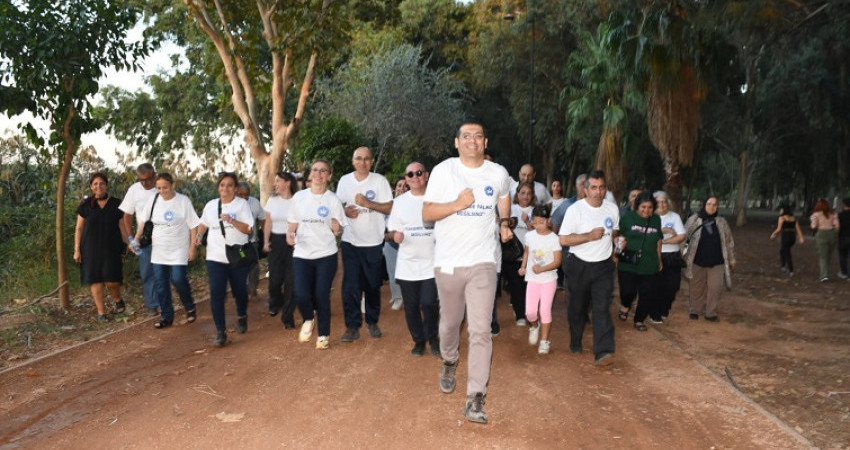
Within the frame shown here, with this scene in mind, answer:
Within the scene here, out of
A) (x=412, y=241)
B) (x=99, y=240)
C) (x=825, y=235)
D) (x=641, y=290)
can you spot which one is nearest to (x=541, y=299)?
(x=412, y=241)

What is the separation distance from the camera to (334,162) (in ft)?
76.8

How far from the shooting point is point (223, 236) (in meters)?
8.12

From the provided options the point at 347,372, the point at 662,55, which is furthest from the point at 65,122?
the point at 662,55

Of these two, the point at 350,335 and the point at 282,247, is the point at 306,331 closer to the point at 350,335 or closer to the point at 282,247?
the point at 350,335

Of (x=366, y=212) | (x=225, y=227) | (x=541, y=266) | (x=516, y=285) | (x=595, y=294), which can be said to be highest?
(x=366, y=212)

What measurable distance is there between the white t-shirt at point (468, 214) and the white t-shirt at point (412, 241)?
1699 mm

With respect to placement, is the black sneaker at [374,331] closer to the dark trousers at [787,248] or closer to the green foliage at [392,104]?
the dark trousers at [787,248]

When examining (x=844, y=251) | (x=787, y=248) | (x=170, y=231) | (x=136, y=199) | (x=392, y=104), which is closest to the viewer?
(x=170, y=231)

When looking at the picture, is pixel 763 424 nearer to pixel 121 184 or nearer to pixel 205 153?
pixel 121 184

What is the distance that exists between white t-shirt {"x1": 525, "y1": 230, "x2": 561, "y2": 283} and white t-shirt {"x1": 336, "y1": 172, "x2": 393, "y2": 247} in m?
1.60

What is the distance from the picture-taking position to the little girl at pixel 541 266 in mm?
7992

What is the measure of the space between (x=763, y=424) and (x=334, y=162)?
1883cm

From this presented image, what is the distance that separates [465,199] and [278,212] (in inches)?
175

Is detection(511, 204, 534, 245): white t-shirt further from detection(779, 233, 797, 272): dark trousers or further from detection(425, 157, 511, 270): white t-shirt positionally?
detection(779, 233, 797, 272): dark trousers
